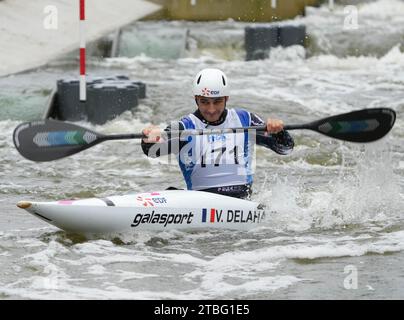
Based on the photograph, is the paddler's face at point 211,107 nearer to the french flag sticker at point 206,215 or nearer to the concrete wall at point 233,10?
the french flag sticker at point 206,215

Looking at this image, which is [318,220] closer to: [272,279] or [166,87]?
[272,279]

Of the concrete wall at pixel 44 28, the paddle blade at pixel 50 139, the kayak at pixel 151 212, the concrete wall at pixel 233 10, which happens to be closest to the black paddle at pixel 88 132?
the paddle blade at pixel 50 139

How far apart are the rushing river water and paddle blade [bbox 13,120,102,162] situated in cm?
58

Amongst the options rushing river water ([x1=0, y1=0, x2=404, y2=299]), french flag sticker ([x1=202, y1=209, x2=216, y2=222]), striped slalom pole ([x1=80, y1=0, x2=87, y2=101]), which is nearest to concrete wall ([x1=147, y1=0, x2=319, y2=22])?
rushing river water ([x1=0, y1=0, x2=404, y2=299])

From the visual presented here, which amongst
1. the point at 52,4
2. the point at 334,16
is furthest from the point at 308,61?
the point at 52,4

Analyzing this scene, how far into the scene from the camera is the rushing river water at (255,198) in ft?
21.8

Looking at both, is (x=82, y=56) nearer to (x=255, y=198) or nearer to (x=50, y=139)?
(x=255, y=198)

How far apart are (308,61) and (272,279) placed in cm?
1012

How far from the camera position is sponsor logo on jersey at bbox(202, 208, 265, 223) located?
25.4 feet

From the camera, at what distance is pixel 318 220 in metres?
8.38

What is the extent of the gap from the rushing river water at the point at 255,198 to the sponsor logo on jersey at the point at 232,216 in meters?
0.10

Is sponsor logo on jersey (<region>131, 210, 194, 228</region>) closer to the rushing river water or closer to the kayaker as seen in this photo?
the rushing river water

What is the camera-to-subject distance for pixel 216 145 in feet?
26.3

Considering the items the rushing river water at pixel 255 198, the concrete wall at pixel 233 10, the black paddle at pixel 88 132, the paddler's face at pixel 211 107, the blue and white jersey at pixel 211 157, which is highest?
the concrete wall at pixel 233 10
